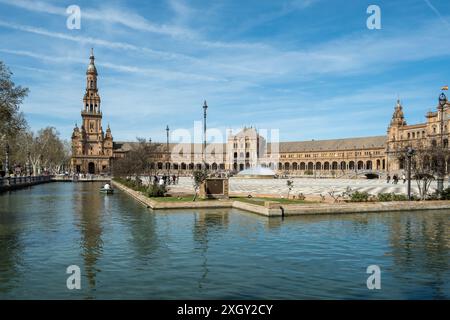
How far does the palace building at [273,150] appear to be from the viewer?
11188 cm

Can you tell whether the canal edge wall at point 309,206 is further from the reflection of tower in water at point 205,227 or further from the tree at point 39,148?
the tree at point 39,148

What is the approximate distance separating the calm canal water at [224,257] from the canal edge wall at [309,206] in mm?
1145

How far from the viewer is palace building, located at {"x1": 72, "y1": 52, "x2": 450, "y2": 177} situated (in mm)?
111875

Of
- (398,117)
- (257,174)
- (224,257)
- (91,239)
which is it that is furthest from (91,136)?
(224,257)

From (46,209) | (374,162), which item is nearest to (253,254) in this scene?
(46,209)

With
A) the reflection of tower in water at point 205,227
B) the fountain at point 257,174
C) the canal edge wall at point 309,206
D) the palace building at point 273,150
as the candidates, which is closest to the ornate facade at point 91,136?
the palace building at point 273,150

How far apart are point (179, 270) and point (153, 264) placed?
1.13 metres

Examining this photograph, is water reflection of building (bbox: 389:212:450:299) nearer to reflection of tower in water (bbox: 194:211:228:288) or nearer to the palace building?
reflection of tower in water (bbox: 194:211:228:288)

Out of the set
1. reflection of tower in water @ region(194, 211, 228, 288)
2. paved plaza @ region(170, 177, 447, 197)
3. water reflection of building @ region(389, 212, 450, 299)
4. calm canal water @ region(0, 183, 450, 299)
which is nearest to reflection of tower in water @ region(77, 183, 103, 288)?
calm canal water @ region(0, 183, 450, 299)

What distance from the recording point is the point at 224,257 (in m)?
14.2

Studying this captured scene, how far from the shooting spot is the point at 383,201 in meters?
29.2

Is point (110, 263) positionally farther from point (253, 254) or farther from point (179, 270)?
point (253, 254)
